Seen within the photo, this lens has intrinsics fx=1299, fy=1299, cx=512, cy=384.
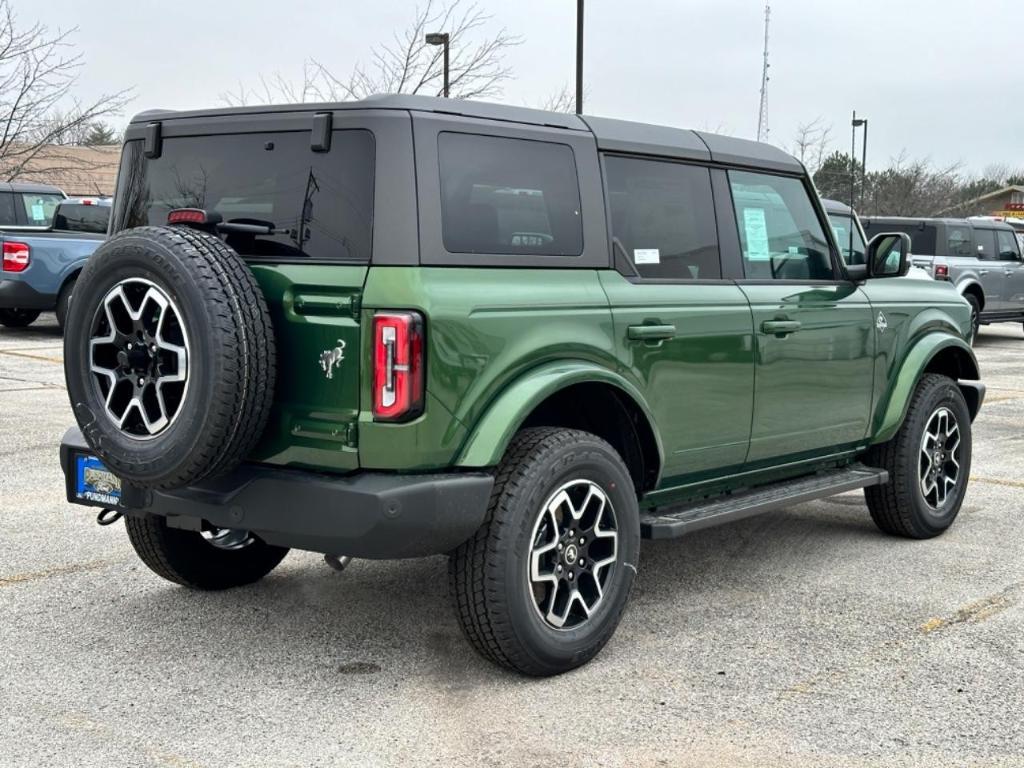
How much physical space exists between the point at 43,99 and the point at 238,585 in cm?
2125

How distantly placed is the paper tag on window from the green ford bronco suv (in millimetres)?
12

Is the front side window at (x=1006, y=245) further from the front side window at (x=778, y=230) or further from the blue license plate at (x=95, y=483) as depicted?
the blue license plate at (x=95, y=483)

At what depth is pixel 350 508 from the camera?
12.8 ft

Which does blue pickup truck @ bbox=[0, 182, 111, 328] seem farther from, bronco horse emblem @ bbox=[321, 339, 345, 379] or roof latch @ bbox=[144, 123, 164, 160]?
bronco horse emblem @ bbox=[321, 339, 345, 379]

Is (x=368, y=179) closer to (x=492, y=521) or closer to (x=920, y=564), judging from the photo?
(x=492, y=521)

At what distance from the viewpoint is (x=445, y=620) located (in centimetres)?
498

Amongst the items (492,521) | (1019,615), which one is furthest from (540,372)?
(1019,615)

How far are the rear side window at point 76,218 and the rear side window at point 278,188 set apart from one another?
39.9ft

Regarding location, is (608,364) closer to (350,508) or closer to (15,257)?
(350,508)

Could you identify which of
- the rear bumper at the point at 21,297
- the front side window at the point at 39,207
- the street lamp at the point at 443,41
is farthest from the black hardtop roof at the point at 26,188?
the street lamp at the point at 443,41

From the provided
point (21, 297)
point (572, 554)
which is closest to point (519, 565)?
point (572, 554)

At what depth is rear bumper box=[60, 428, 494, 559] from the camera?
3912 mm

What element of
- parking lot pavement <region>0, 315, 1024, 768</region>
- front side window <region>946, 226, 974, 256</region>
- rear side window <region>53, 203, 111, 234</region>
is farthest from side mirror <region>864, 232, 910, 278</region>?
front side window <region>946, 226, 974, 256</region>

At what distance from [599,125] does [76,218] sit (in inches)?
501
